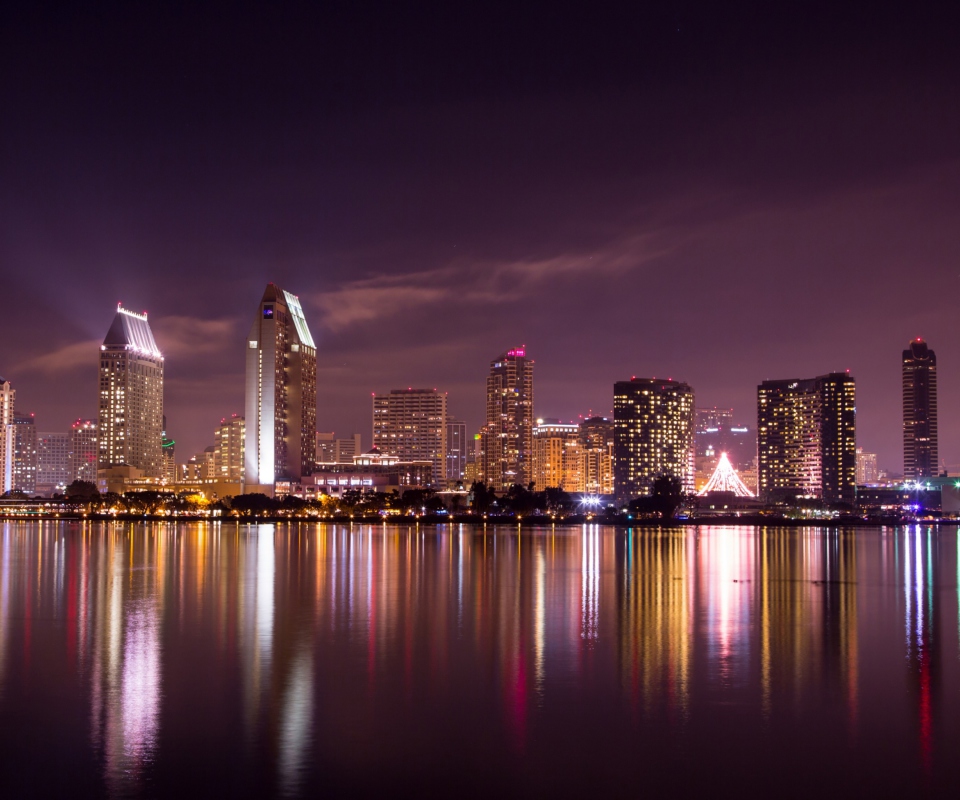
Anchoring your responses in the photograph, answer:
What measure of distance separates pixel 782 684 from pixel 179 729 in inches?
482

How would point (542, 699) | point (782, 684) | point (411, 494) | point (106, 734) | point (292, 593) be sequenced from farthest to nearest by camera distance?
point (411, 494) < point (292, 593) < point (782, 684) < point (542, 699) < point (106, 734)

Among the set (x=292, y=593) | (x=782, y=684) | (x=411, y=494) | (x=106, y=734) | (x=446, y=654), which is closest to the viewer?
(x=106, y=734)

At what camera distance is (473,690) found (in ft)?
72.6

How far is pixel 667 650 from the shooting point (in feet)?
89.8

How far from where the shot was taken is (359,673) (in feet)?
78.6

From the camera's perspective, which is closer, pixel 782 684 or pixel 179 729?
pixel 179 729

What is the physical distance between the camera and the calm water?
16.1m

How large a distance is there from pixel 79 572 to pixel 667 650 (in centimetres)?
3372

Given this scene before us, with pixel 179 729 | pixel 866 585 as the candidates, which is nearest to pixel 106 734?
pixel 179 729

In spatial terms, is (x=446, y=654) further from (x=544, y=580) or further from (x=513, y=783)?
(x=544, y=580)

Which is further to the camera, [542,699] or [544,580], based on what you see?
[544,580]

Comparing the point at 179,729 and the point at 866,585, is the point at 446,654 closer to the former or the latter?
the point at 179,729

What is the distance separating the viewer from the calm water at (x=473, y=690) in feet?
52.8

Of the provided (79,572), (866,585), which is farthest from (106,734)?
(866,585)
